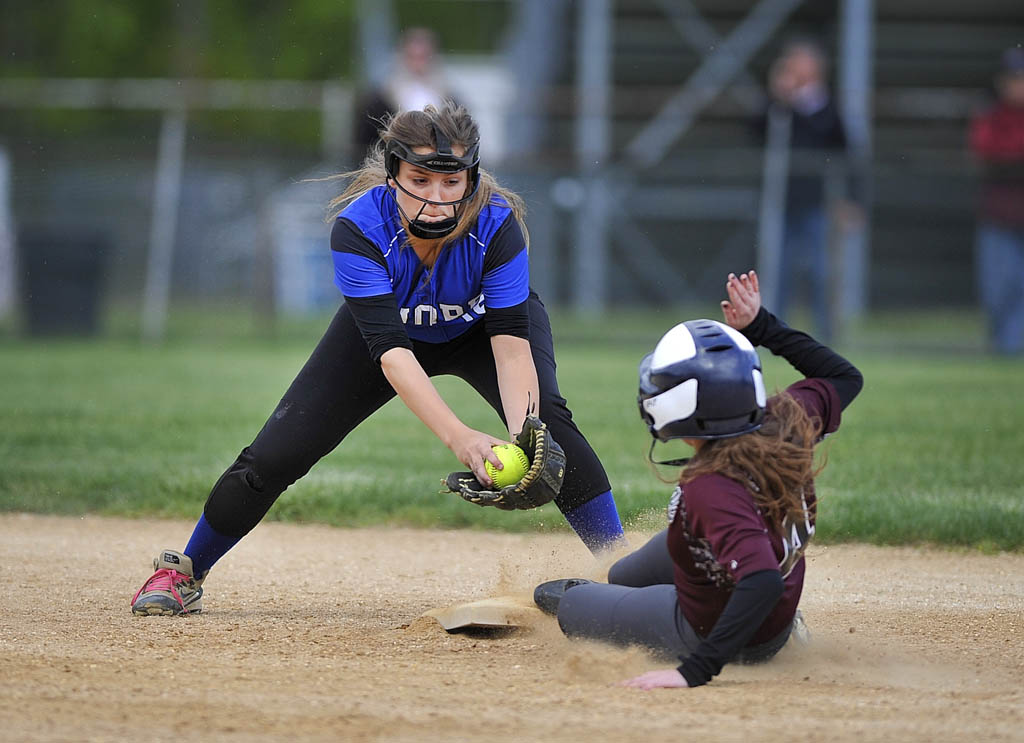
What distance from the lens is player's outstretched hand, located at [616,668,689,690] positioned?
362cm

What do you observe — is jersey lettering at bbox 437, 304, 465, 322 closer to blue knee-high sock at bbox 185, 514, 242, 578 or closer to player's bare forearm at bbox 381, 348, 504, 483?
player's bare forearm at bbox 381, 348, 504, 483

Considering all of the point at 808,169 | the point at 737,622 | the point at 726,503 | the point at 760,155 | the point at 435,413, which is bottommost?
the point at 737,622

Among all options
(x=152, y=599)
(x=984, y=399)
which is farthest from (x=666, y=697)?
(x=984, y=399)

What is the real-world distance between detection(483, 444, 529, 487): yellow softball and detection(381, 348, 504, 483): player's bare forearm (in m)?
0.02

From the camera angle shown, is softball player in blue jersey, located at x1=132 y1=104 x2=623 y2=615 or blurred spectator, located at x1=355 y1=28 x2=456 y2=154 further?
blurred spectator, located at x1=355 y1=28 x2=456 y2=154

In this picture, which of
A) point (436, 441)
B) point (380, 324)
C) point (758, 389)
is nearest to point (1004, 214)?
point (436, 441)

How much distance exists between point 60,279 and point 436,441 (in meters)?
7.56

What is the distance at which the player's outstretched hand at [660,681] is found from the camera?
362 cm

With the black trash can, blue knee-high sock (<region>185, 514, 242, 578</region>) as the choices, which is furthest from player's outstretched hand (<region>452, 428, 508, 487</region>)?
the black trash can

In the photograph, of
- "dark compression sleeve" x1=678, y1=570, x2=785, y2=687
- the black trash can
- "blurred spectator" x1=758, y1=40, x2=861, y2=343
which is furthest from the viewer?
the black trash can

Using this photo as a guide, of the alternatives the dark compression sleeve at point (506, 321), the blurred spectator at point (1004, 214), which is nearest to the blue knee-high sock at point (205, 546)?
the dark compression sleeve at point (506, 321)

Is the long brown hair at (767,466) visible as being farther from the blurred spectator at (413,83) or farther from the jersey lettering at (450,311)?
the blurred spectator at (413,83)

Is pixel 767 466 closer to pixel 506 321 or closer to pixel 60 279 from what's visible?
pixel 506 321

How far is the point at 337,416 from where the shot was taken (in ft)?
15.1
